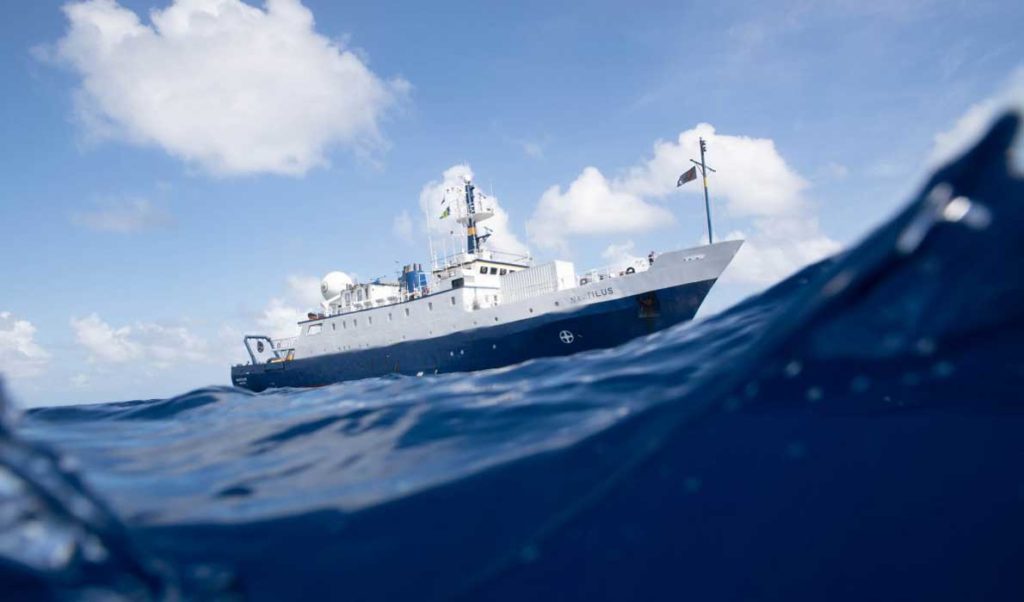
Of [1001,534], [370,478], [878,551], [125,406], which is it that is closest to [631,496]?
[878,551]

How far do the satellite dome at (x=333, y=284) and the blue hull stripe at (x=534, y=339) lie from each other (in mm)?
8130

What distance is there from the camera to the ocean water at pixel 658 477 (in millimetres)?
2275

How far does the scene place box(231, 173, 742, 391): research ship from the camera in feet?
61.4

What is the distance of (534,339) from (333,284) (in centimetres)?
1872

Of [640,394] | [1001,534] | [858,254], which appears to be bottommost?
[1001,534]

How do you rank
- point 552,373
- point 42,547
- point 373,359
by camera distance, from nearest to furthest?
point 42,547, point 552,373, point 373,359

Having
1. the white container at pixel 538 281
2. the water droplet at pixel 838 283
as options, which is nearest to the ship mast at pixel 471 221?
the white container at pixel 538 281

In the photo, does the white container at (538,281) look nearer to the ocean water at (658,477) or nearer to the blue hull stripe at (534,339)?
the blue hull stripe at (534,339)

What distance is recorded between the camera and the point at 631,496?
3615mm

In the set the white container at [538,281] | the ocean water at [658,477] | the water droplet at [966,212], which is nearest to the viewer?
the water droplet at [966,212]

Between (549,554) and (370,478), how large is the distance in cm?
138

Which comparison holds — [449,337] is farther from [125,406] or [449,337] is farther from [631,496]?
[631,496]

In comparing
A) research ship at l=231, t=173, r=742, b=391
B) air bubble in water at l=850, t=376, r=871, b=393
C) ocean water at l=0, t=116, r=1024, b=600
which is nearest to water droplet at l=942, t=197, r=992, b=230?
ocean water at l=0, t=116, r=1024, b=600

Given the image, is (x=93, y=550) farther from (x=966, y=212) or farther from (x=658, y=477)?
(x=966, y=212)
